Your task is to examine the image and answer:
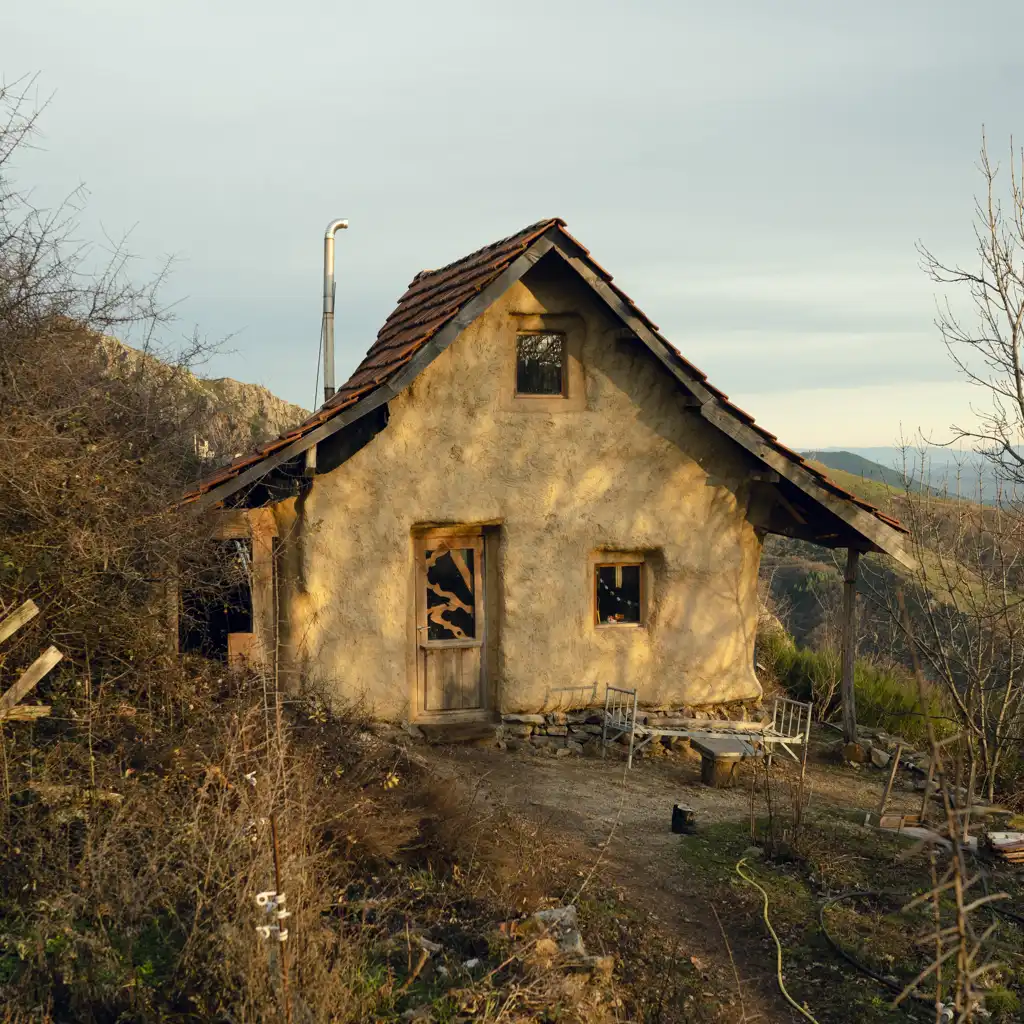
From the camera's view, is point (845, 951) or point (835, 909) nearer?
point (845, 951)

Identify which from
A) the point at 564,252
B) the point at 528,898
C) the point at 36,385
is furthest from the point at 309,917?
the point at 564,252

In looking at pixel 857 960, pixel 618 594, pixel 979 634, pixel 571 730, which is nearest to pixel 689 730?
pixel 571 730

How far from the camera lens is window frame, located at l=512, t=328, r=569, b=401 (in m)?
11.2

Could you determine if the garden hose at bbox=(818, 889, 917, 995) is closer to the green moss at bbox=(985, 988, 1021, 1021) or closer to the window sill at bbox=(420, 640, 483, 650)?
the green moss at bbox=(985, 988, 1021, 1021)

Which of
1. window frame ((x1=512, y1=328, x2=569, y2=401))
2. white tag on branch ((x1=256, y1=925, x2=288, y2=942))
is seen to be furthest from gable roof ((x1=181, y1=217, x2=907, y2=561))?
white tag on branch ((x1=256, y1=925, x2=288, y2=942))

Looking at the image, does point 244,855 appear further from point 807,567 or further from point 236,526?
point 807,567

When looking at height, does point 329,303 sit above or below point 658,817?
above

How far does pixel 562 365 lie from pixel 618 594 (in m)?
2.66

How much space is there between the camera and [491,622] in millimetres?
11477

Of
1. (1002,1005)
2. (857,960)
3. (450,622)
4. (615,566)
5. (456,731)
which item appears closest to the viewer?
(1002,1005)

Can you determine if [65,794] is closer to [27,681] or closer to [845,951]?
[27,681]

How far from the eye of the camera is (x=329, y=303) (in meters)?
13.4

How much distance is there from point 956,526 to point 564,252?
6.70 meters

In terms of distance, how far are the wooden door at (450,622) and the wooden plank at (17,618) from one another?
509 cm
